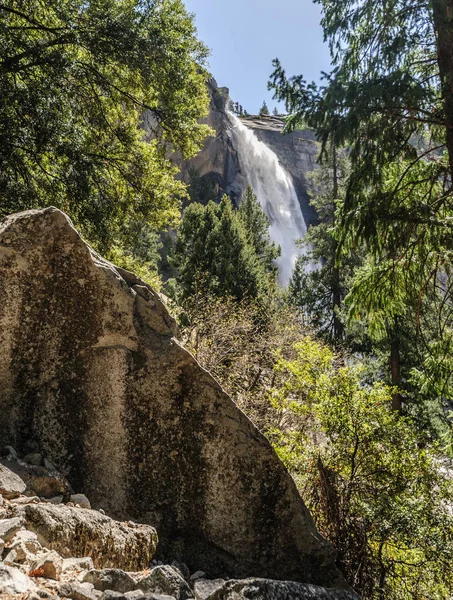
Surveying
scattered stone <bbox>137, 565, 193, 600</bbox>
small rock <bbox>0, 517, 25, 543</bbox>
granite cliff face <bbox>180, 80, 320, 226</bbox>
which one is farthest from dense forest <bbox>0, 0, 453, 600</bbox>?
granite cliff face <bbox>180, 80, 320, 226</bbox>

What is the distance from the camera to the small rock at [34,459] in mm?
3481

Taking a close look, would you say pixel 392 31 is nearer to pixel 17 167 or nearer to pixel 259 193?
pixel 17 167

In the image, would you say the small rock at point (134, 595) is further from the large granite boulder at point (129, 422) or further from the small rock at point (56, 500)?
the large granite boulder at point (129, 422)

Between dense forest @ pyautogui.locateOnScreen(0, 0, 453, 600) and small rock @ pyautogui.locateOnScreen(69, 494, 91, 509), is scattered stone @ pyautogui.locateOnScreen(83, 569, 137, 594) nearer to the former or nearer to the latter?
small rock @ pyautogui.locateOnScreen(69, 494, 91, 509)

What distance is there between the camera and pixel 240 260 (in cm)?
1836

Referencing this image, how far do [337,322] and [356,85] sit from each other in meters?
16.7

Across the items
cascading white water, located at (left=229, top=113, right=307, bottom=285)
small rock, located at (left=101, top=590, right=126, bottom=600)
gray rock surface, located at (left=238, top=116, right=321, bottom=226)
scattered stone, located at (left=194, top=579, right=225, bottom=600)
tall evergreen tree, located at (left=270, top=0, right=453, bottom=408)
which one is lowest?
scattered stone, located at (left=194, top=579, right=225, bottom=600)

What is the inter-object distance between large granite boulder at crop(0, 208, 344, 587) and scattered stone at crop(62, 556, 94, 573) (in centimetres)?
97

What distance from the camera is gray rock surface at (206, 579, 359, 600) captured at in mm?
2521

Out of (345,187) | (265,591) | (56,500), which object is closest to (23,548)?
(56,500)

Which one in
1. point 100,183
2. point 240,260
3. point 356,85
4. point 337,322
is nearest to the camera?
point 356,85

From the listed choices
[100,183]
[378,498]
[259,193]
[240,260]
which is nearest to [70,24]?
[100,183]

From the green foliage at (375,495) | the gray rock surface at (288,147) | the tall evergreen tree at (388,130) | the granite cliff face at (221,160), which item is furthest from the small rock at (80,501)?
the gray rock surface at (288,147)

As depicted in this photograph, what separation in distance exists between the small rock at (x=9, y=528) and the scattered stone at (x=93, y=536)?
0.53ft
